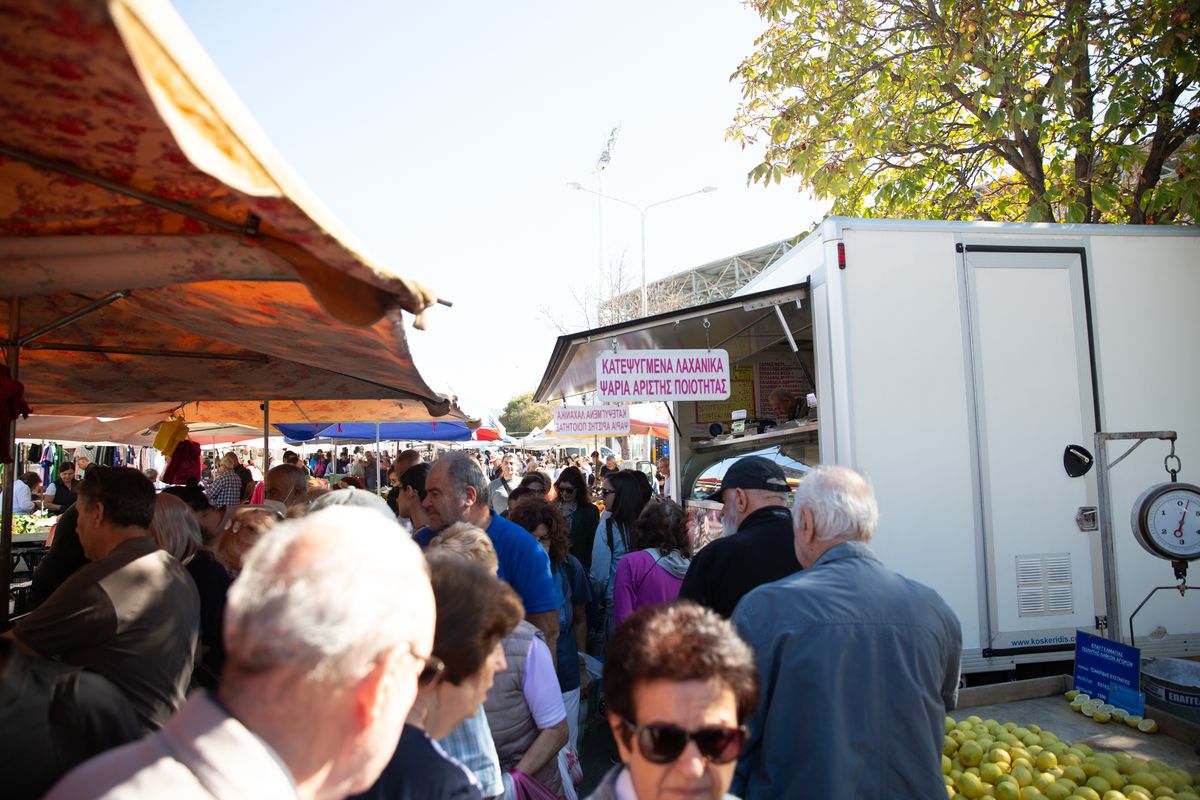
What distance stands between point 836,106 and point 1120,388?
19.7ft

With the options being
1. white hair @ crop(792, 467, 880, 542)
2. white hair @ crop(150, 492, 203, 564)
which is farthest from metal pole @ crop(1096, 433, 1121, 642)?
white hair @ crop(150, 492, 203, 564)

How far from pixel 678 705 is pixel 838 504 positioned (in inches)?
46.0

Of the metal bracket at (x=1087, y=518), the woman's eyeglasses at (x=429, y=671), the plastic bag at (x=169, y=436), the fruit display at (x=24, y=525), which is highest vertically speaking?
the plastic bag at (x=169, y=436)

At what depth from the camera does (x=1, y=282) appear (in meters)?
2.29

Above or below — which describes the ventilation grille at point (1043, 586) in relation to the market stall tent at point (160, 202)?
below

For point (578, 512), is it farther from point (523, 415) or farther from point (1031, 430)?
point (523, 415)

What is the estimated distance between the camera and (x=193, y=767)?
106cm

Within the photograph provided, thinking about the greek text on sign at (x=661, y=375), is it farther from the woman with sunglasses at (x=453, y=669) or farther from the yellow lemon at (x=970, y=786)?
the woman with sunglasses at (x=453, y=669)

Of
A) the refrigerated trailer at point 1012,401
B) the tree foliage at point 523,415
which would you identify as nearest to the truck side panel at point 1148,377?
the refrigerated trailer at point 1012,401

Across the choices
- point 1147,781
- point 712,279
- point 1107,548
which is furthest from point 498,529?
point 712,279

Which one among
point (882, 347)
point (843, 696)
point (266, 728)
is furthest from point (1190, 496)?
point (266, 728)

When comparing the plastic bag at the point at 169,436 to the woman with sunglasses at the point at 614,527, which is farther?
the plastic bag at the point at 169,436

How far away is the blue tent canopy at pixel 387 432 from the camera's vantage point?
43.6 ft

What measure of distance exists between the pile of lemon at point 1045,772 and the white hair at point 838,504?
1220 millimetres
